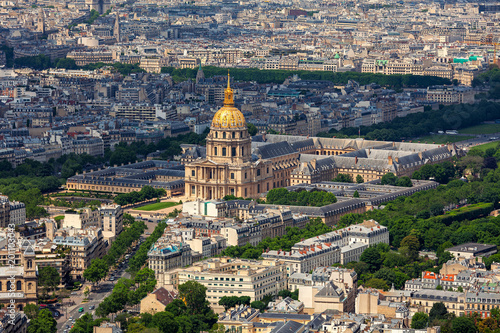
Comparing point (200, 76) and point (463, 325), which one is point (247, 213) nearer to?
point (463, 325)

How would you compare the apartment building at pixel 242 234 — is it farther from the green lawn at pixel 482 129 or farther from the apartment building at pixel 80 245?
the green lawn at pixel 482 129

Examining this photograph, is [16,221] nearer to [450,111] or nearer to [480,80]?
[450,111]

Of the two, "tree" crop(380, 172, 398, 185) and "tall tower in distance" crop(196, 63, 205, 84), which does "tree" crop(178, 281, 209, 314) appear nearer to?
"tree" crop(380, 172, 398, 185)

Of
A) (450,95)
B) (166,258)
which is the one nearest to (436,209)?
(166,258)

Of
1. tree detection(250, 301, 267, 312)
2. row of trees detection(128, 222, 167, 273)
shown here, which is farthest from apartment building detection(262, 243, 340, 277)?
row of trees detection(128, 222, 167, 273)

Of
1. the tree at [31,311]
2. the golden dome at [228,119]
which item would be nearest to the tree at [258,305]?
the tree at [31,311]

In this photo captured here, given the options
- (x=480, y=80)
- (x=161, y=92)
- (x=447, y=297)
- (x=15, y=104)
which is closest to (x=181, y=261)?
(x=447, y=297)
